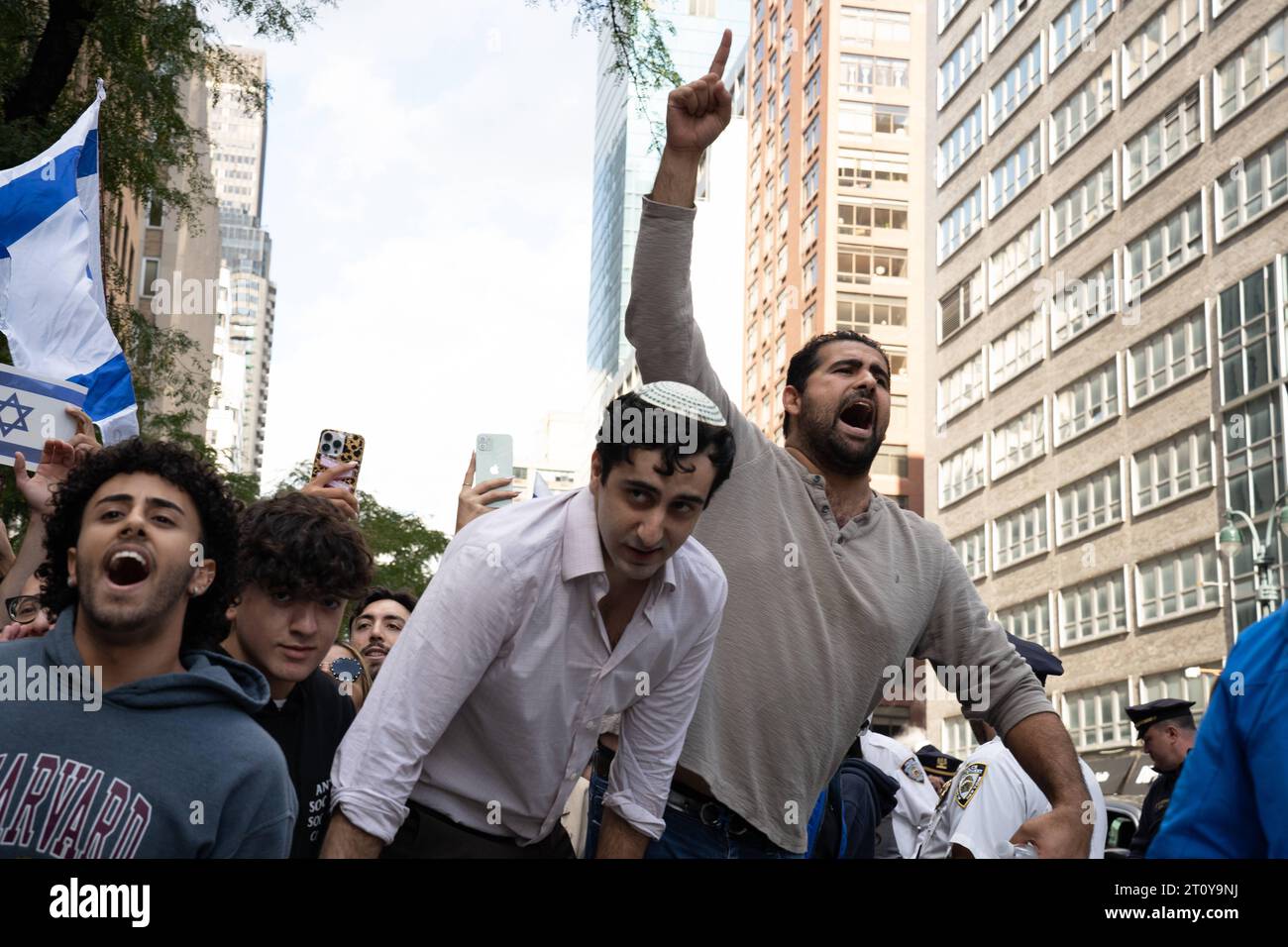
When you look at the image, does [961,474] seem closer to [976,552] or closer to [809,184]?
[976,552]

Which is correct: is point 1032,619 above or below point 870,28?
below

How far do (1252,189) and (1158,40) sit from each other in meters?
9.08

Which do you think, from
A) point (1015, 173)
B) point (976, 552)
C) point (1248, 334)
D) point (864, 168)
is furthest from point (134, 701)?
point (864, 168)

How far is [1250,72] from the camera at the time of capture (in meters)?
41.0

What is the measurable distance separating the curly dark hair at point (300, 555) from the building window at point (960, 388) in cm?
5689

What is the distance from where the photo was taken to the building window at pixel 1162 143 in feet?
146

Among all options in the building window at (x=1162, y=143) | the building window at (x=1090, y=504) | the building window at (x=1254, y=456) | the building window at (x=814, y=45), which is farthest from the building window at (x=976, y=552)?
the building window at (x=814, y=45)

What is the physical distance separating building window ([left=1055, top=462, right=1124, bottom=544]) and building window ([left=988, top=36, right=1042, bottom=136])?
629 inches

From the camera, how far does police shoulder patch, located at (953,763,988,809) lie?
6121mm

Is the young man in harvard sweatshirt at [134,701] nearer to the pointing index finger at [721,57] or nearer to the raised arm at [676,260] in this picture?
the raised arm at [676,260]

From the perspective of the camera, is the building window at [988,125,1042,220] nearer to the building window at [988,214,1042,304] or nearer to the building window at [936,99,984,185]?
→ the building window at [988,214,1042,304]
